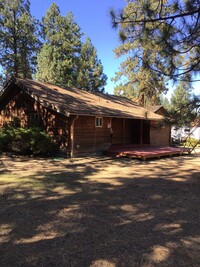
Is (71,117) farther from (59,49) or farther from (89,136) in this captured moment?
(59,49)

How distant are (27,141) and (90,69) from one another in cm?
2244

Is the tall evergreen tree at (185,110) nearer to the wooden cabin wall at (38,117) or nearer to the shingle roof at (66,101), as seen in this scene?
the shingle roof at (66,101)

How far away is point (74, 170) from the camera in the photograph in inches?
398

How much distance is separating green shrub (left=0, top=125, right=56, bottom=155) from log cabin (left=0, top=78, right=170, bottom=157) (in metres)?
1.04

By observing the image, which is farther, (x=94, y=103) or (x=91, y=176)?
(x=94, y=103)

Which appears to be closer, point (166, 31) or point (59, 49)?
point (166, 31)

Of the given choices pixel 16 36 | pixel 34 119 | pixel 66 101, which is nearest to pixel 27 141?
pixel 34 119

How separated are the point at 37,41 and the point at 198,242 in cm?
3105

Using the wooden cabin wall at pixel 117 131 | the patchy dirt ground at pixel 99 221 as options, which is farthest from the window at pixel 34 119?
the patchy dirt ground at pixel 99 221

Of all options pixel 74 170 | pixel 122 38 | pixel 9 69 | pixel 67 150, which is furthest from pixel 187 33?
pixel 9 69

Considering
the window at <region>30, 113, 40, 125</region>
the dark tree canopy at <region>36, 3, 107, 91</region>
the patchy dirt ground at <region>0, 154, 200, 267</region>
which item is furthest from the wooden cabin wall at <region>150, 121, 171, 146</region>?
the dark tree canopy at <region>36, 3, 107, 91</region>

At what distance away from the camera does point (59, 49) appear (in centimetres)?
3206

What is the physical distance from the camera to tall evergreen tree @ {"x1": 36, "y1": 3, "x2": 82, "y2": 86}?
30438 millimetres

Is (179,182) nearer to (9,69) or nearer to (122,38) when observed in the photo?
(122,38)
